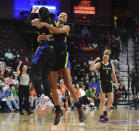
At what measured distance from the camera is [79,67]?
47.0ft

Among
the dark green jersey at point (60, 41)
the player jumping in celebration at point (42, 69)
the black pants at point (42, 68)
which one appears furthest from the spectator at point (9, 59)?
the black pants at point (42, 68)

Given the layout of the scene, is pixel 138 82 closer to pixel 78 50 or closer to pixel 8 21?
pixel 78 50

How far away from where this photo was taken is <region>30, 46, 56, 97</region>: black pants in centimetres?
334

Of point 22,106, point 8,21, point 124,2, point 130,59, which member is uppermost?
point 8,21

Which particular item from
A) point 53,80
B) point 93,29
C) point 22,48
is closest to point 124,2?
point 53,80

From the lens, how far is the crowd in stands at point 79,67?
10.4 meters

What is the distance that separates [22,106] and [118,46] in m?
8.75

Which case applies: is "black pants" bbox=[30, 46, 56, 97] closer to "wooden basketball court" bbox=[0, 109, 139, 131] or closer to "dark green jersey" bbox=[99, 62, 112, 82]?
"wooden basketball court" bbox=[0, 109, 139, 131]

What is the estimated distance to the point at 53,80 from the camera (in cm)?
405

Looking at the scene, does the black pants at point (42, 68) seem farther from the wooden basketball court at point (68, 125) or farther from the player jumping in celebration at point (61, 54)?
the wooden basketball court at point (68, 125)

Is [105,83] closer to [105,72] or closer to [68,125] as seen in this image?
[105,72]

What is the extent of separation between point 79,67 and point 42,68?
431 inches

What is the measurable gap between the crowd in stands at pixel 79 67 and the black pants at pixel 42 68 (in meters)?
6.24

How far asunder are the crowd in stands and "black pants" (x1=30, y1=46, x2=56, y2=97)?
624 cm
